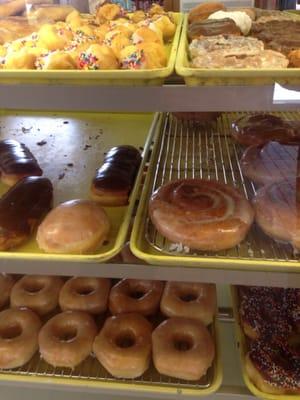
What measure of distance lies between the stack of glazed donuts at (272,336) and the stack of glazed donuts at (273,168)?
40cm

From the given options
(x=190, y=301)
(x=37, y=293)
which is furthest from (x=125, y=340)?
(x=37, y=293)

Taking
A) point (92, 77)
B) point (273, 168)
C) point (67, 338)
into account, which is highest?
point (92, 77)

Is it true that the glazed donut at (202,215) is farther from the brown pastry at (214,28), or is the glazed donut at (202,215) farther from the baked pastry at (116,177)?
the brown pastry at (214,28)

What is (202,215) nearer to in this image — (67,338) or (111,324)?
(111,324)

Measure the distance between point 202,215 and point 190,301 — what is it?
0.50 m

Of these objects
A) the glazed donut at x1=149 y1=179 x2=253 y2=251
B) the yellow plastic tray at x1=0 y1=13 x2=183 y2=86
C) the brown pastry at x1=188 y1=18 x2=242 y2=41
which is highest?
the brown pastry at x1=188 y1=18 x2=242 y2=41

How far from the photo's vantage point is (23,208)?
1264 mm

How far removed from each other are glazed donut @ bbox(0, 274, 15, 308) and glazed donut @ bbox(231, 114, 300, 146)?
40.6 inches

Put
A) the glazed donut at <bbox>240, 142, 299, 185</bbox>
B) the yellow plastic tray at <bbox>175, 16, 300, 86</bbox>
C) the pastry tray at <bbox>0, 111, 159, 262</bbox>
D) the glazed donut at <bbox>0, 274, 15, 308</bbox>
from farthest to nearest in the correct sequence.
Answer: the glazed donut at <bbox>0, 274, 15, 308</bbox> < the glazed donut at <bbox>240, 142, 299, 185</bbox> < the pastry tray at <bbox>0, 111, 159, 262</bbox> < the yellow plastic tray at <bbox>175, 16, 300, 86</bbox>

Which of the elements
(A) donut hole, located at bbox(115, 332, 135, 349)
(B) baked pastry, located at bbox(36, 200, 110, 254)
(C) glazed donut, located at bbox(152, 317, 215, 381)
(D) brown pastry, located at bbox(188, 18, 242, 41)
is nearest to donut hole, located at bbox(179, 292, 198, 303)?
(C) glazed donut, located at bbox(152, 317, 215, 381)

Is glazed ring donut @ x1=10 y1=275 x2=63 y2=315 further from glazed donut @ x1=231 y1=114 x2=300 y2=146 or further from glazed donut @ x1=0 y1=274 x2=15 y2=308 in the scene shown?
glazed donut @ x1=231 y1=114 x2=300 y2=146

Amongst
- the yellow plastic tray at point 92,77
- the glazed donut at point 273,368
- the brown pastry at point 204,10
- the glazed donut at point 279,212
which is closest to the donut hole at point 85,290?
the glazed donut at point 273,368

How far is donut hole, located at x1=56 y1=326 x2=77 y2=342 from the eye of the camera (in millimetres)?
1425

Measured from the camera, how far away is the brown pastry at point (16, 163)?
5.01ft
